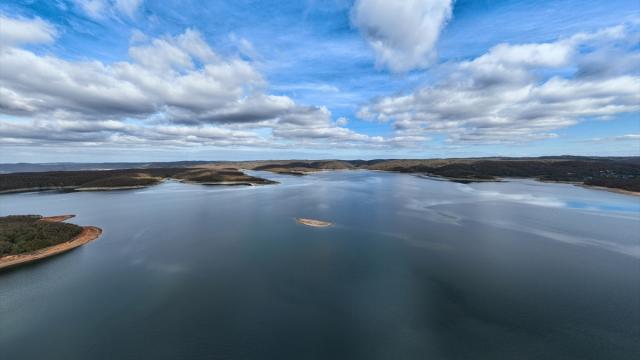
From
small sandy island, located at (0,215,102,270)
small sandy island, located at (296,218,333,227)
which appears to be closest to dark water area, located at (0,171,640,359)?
small sandy island, located at (0,215,102,270)

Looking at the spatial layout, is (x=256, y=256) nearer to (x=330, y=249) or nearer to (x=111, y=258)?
(x=330, y=249)

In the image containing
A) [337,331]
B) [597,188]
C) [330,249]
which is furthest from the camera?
[597,188]

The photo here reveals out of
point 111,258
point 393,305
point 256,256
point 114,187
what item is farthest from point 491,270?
point 114,187

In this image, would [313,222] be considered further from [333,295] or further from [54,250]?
[54,250]

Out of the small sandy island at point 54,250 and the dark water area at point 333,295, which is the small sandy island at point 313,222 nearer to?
the dark water area at point 333,295

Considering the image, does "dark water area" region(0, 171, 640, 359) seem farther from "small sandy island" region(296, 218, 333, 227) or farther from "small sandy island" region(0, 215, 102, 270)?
"small sandy island" region(296, 218, 333, 227)
